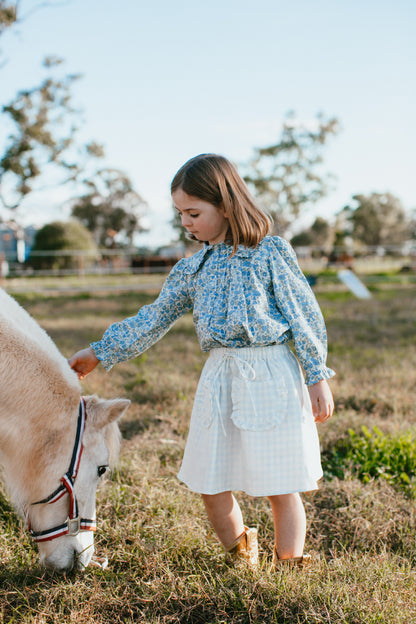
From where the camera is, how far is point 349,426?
3305mm

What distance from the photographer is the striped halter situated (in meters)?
1.73

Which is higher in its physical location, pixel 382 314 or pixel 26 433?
pixel 26 433

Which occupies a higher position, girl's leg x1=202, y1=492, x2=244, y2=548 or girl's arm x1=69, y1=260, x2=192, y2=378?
girl's arm x1=69, y1=260, x2=192, y2=378

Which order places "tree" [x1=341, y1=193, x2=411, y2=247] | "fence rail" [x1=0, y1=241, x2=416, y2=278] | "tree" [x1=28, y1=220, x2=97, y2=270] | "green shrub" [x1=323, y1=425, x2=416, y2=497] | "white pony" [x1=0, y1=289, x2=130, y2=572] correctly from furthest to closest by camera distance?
"tree" [x1=341, y1=193, x2=411, y2=247] → "tree" [x1=28, y1=220, x2=97, y2=270] → "fence rail" [x1=0, y1=241, x2=416, y2=278] → "green shrub" [x1=323, y1=425, x2=416, y2=497] → "white pony" [x1=0, y1=289, x2=130, y2=572]

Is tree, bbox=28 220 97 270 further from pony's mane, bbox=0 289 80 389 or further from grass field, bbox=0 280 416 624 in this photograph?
pony's mane, bbox=0 289 80 389

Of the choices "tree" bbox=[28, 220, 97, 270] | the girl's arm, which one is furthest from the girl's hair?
"tree" bbox=[28, 220, 97, 270]

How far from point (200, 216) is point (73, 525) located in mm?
1230

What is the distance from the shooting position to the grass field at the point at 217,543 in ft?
5.61

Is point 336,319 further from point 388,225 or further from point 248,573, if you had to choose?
point 388,225

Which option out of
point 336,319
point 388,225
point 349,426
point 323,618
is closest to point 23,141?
point 336,319

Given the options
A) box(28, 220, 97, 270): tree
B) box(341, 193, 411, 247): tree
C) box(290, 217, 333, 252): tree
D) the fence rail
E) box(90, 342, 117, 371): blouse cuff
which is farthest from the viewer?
box(341, 193, 411, 247): tree

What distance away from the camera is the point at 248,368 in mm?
1833

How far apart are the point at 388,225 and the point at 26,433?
5768cm

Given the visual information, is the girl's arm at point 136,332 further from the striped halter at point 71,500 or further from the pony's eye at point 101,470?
the pony's eye at point 101,470
